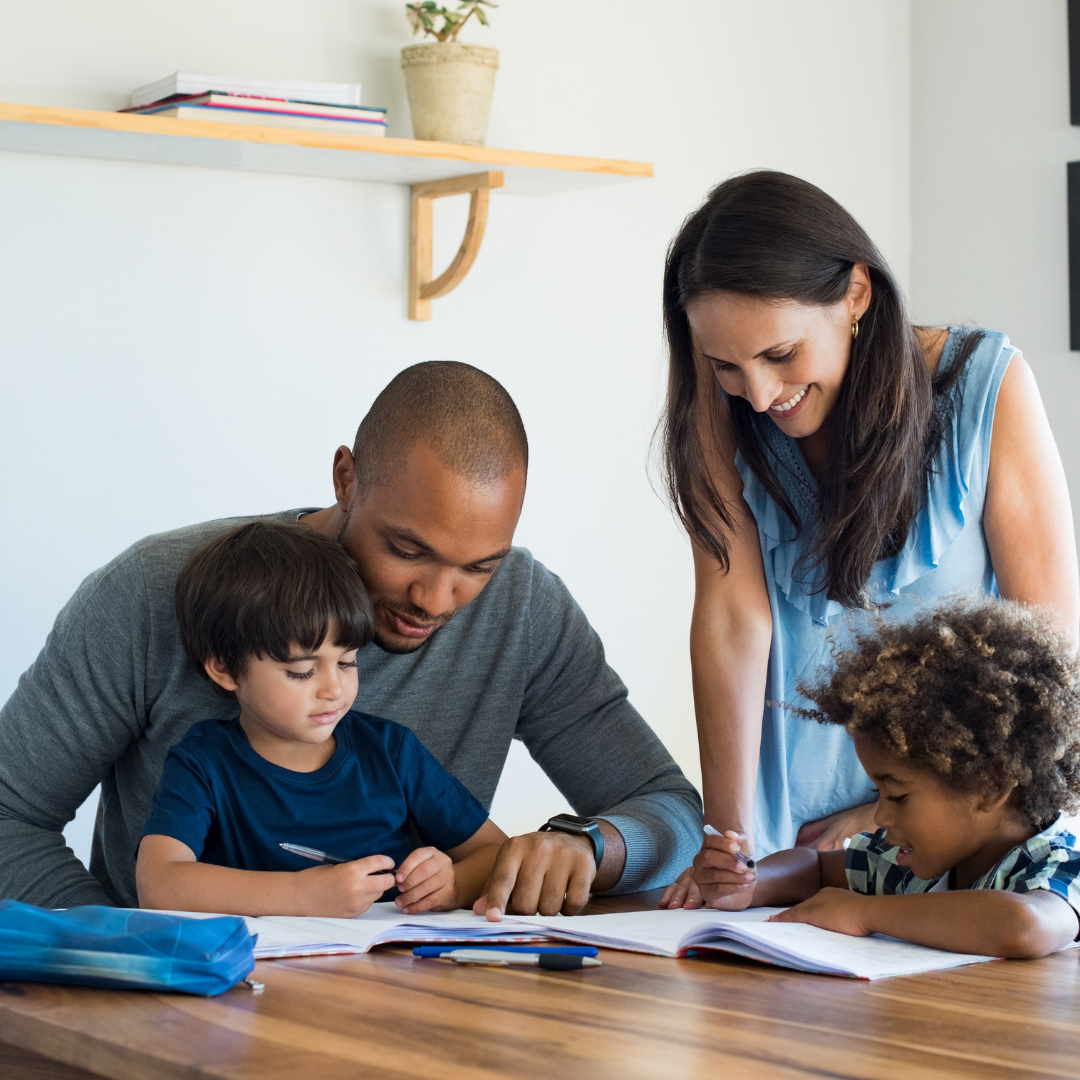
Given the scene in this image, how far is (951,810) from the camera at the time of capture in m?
1.19

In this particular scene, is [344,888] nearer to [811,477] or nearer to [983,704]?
[983,704]

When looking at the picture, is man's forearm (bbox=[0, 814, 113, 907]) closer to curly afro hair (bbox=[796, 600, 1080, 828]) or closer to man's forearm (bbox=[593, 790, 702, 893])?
man's forearm (bbox=[593, 790, 702, 893])

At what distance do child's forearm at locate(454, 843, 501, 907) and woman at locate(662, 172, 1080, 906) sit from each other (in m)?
0.18

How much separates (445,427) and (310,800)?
41cm

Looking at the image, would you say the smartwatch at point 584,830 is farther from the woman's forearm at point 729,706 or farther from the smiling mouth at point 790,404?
the smiling mouth at point 790,404

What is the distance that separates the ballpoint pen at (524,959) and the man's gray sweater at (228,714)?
17.7 inches

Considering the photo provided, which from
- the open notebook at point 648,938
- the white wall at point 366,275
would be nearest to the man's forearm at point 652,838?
the open notebook at point 648,938

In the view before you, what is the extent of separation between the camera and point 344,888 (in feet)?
3.90

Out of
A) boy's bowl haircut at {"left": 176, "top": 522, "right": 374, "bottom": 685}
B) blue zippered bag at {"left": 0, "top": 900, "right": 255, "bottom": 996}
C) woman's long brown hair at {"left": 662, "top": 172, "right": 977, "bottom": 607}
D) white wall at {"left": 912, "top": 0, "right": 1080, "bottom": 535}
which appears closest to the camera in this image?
blue zippered bag at {"left": 0, "top": 900, "right": 255, "bottom": 996}

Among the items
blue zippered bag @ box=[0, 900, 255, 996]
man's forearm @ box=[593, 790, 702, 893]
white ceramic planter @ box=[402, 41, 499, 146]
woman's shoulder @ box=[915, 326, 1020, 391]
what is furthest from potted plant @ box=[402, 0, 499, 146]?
blue zippered bag @ box=[0, 900, 255, 996]

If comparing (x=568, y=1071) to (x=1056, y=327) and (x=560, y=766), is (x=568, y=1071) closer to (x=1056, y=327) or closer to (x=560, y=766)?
(x=560, y=766)

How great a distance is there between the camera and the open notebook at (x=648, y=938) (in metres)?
0.99

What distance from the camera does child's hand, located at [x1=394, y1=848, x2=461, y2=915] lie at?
1266mm

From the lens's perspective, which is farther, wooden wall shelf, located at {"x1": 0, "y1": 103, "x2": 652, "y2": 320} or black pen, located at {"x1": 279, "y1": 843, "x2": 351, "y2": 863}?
wooden wall shelf, located at {"x1": 0, "y1": 103, "x2": 652, "y2": 320}
